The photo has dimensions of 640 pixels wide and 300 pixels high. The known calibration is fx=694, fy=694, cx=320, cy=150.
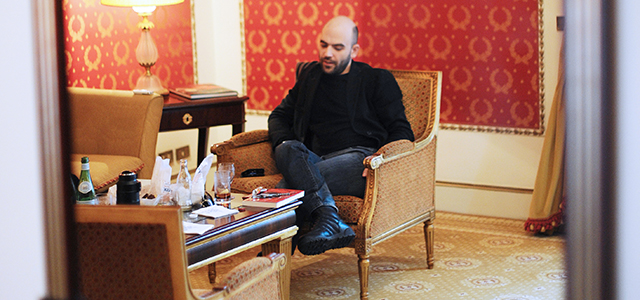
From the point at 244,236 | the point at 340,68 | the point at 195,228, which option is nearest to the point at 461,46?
the point at 340,68

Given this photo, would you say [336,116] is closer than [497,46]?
Yes

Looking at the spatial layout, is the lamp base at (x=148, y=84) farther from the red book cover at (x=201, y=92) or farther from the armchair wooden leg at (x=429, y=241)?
the armchair wooden leg at (x=429, y=241)

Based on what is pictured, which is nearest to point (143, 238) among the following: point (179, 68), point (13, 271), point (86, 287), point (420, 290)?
point (86, 287)

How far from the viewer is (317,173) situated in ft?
10.4

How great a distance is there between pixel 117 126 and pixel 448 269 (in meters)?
1.96

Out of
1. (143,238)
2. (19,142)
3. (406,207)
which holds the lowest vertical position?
(406,207)

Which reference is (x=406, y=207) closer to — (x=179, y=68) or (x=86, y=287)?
(x=86, y=287)

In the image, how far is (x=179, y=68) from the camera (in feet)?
16.5

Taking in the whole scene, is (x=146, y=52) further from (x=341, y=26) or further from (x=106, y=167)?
(x=341, y=26)

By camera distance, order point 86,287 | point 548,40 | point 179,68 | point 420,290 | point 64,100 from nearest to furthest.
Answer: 1. point 64,100
2. point 86,287
3. point 420,290
4. point 548,40
5. point 179,68

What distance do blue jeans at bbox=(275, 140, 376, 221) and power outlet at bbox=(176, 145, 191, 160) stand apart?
1.87 metres

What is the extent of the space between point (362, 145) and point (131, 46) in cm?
199

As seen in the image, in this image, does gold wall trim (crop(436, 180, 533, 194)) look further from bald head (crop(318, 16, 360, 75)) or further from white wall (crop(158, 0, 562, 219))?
bald head (crop(318, 16, 360, 75))

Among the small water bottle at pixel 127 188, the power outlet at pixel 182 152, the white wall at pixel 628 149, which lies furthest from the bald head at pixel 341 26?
the white wall at pixel 628 149
